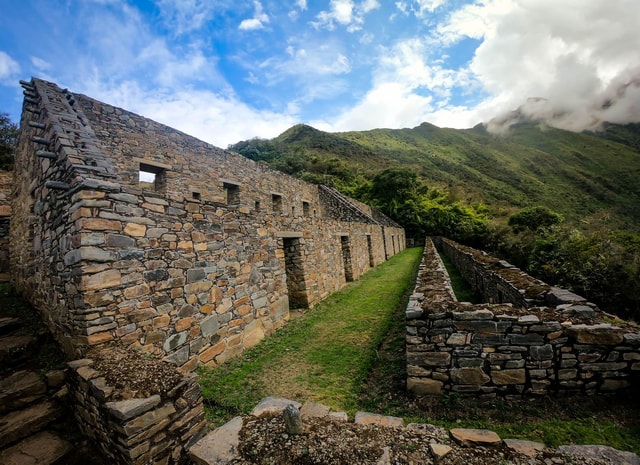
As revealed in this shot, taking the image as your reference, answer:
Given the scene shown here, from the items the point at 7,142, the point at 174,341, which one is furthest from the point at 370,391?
the point at 7,142

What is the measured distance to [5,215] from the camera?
7559 mm

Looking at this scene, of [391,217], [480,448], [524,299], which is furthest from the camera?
[391,217]

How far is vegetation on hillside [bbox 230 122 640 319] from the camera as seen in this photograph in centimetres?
768

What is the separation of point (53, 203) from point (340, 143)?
210ft

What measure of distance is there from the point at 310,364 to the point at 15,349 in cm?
442

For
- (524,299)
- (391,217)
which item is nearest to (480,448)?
(524,299)

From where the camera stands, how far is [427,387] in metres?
3.51

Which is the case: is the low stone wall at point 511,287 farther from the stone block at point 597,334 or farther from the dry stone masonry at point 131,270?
the dry stone masonry at point 131,270

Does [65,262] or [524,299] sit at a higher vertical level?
[65,262]

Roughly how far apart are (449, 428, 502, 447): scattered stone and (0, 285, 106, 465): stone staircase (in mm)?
3640

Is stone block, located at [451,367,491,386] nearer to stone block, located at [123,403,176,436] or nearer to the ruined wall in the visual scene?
stone block, located at [123,403,176,436]

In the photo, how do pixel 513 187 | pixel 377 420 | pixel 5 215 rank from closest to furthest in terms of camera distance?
pixel 377 420, pixel 5 215, pixel 513 187

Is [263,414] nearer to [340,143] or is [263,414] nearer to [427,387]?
[427,387]

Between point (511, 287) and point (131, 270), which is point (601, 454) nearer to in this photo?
point (511, 287)
